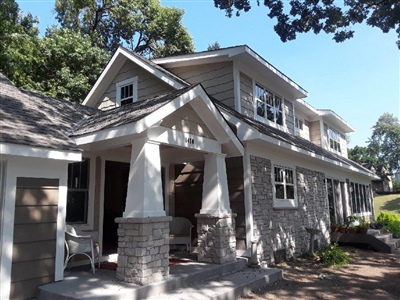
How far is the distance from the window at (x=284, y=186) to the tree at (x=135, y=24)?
53.7ft

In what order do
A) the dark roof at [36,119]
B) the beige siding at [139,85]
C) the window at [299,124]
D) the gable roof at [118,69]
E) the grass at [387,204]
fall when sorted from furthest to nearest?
1. the grass at [387,204]
2. the window at [299,124]
3. the beige siding at [139,85]
4. the gable roof at [118,69]
5. the dark roof at [36,119]

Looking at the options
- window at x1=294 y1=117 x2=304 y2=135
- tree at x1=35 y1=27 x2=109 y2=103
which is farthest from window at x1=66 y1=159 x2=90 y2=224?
tree at x1=35 y1=27 x2=109 y2=103

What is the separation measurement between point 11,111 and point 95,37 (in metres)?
17.7

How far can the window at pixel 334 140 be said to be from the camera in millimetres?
17830

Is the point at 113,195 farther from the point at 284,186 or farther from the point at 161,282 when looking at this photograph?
the point at 161,282

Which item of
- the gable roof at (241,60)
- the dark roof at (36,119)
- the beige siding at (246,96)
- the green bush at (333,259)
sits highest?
the gable roof at (241,60)

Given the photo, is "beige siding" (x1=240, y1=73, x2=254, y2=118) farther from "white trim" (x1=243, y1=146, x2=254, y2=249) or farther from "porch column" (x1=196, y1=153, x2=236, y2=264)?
"porch column" (x1=196, y1=153, x2=236, y2=264)

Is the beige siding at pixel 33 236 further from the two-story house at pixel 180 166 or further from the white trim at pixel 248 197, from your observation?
the white trim at pixel 248 197

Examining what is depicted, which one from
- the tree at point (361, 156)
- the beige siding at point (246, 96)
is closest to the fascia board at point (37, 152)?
the beige siding at point (246, 96)

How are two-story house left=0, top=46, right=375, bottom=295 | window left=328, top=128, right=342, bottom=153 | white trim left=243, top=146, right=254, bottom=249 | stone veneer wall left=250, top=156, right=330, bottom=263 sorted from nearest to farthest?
1. two-story house left=0, top=46, right=375, bottom=295
2. white trim left=243, top=146, right=254, bottom=249
3. stone veneer wall left=250, top=156, right=330, bottom=263
4. window left=328, top=128, right=342, bottom=153

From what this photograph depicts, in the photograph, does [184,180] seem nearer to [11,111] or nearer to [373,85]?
[11,111]

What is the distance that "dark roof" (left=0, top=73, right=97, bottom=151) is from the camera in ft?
15.9

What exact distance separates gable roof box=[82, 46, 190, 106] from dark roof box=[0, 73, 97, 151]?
2.53m

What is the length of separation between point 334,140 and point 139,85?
486 inches
